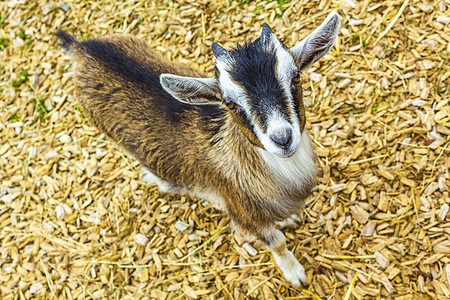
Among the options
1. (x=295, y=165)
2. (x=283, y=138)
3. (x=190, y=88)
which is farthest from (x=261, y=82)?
(x=295, y=165)

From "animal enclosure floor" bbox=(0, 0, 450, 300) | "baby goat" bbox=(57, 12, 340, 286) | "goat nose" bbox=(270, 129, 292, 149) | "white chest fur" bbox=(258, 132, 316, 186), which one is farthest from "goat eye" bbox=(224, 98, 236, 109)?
"animal enclosure floor" bbox=(0, 0, 450, 300)

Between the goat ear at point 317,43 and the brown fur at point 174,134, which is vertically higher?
the goat ear at point 317,43

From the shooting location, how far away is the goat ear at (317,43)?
8.46 feet

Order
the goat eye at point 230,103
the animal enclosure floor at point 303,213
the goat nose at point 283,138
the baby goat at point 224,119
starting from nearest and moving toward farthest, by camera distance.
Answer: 1. the goat nose at point 283,138
2. the baby goat at point 224,119
3. the goat eye at point 230,103
4. the animal enclosure floor at point 303,213

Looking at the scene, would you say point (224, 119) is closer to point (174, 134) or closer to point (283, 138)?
point (174, 134)

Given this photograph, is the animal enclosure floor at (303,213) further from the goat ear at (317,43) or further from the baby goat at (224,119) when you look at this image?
the goat ear at (317,43)

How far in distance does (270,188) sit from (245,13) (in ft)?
9.75

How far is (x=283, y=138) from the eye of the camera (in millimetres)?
2389

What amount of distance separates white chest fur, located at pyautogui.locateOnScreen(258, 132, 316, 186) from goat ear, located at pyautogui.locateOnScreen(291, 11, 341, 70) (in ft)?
2.06

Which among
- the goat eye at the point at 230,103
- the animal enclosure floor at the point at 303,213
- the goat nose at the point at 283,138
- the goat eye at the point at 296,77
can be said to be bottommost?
the animal enclosure floor at the point at 303,213

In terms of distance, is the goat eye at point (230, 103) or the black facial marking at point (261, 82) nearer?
the black facial marking at point (261, 82)

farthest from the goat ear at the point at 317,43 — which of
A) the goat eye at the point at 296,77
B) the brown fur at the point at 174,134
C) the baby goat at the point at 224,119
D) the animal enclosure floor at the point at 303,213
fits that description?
the animal enclosure floor at the point at 303,213

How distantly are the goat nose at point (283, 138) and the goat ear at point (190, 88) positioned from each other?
2.14 ft

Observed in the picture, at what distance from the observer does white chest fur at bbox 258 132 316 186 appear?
306cm
